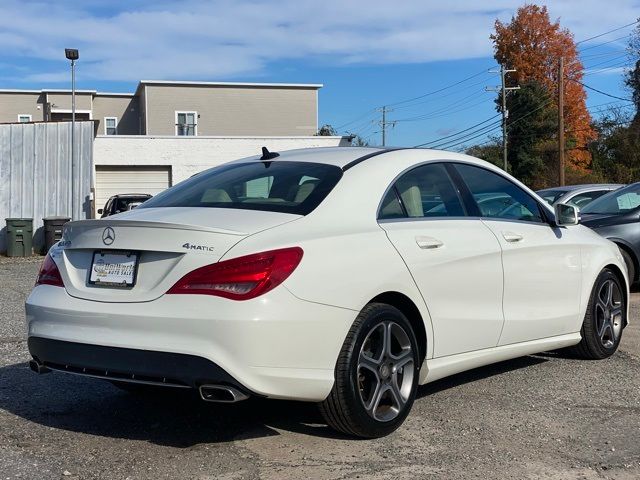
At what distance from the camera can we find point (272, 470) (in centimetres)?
383

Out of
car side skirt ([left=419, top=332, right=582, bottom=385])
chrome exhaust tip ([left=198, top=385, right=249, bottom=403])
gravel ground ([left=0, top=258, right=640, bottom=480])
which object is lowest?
gravel ground ([left=0, top=258, right=640, bottom=480])

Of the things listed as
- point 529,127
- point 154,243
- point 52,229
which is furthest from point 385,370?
point 529,127

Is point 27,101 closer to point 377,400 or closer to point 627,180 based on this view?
point 627,180

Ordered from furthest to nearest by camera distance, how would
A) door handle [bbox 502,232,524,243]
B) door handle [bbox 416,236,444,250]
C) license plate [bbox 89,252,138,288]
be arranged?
1. door handle [bbox 502,232,524,243]
2. door handle [bbox 416,236,444,250]
3. license plate [bbox 89,252,138,288]

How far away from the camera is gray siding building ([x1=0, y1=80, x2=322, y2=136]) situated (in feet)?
136

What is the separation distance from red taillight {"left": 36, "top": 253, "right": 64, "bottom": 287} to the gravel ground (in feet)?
2.83

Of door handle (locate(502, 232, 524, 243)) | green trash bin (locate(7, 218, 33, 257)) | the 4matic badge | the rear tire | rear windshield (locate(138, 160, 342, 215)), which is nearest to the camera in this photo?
the 4matic badge

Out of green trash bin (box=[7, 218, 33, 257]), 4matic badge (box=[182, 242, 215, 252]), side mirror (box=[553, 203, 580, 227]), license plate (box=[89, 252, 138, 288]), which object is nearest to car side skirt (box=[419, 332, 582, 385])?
side mirror (box=[553, 203, 580, 227])

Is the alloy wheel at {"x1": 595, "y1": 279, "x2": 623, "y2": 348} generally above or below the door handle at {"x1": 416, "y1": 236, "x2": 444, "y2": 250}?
below

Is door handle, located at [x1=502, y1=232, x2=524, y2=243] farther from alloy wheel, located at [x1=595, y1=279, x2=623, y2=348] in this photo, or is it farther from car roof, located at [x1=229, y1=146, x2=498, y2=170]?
alloy wheel, located at [x1=595, y1=279, x2=623, y2=348]

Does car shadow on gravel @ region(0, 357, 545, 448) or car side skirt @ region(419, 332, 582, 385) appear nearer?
car shadow on gravel @ region(0, 357, 545, 448)

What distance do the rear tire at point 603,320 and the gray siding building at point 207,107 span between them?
3642cm

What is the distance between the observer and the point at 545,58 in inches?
2327

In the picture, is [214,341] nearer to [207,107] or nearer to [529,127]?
[207,107]
